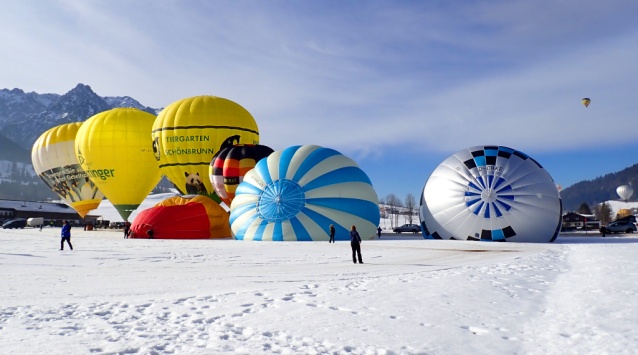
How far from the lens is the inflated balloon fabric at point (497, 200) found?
60.1 feet

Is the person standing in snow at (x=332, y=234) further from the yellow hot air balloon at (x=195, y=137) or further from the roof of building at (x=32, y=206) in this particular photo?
the roof of building at (x=32, y=206)

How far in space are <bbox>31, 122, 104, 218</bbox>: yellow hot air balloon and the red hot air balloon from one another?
14.8 m

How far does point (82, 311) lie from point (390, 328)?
3.88 metres

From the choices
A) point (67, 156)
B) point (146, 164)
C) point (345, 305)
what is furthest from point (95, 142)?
point (345, 305)

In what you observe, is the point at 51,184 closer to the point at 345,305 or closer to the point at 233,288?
the point at 233,288

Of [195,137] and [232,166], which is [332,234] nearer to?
[232,166]

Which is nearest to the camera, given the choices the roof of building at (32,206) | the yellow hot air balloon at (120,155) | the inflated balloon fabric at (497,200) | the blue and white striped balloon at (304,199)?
the inflated balloon fabric at (497,200)

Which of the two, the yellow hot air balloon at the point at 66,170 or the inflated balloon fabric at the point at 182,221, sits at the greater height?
the yellow hot air balloon at the point at 66,170

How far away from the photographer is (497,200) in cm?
1838

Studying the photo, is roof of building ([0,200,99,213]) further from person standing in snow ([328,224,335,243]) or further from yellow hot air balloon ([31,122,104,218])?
person standing in snow ([328,224,335,243])

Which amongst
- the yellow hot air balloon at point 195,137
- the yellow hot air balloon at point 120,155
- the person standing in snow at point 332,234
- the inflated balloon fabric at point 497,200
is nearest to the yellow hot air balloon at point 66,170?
the yellow hot air balloon at point 120,155

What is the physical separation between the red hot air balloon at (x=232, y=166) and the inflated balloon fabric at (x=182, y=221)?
1.17 m

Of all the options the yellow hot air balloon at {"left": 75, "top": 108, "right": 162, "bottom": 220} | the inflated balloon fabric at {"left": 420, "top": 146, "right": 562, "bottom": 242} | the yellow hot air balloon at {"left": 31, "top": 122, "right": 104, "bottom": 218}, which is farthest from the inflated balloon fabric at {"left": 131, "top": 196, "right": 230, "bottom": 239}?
the yellow hot air balloon at {"left": 31, "top": 122, "right": 104, "bottom": 218}

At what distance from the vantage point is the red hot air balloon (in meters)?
23.5
